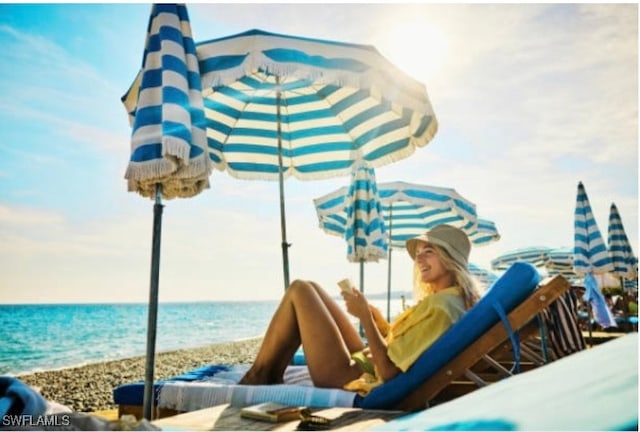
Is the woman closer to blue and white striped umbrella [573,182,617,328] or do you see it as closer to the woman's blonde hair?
the woman's blonde hair

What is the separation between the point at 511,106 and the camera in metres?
4.13

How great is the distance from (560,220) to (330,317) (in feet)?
26.3

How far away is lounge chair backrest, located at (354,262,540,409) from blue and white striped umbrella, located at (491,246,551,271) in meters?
14.5

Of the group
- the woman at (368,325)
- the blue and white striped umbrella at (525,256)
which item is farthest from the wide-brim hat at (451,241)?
the blue and white striped umbrella at (525,256)

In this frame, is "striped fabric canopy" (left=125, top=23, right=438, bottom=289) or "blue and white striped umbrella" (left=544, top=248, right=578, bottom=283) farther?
"blue and white striped umbrella" (left=544, top=248, right=578, bottom=283)

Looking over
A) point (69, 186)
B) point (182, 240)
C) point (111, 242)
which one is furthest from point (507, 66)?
point (111, 242)

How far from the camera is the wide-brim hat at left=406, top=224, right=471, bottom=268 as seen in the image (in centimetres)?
302

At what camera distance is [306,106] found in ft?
17.6

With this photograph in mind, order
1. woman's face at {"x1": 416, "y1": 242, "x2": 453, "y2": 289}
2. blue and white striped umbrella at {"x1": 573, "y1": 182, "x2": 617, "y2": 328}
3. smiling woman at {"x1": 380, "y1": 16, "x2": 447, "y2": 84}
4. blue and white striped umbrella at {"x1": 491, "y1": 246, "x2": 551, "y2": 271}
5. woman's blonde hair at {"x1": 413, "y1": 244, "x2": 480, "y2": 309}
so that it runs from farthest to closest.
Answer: blue and white striped umbrella at {"x1": 491, "y1": 246, "x2": 551, "y2": 271} → blue and white striped umbrella at {"x1": 573, "y1": 182, "x2": 617, "y2": 328} → smiling woman at {"x1": 380, "y1": 16, "x2": 447, "y2": 84} → woman's face at {"x1": 416, "y1": 242, "x2": 453, "y2": 289} → woman's blonde hair at {"x1": 413, "y1": 244, "x2": 480, "y2": 309}

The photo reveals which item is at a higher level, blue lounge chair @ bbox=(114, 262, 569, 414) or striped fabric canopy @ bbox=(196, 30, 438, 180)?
striped fabric canopy @ bbox=(196, 30, 438, 180)

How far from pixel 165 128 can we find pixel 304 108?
2.89 meters

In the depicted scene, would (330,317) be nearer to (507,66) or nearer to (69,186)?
(507,66)

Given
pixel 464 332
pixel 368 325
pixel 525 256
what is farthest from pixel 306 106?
pixel 525 256

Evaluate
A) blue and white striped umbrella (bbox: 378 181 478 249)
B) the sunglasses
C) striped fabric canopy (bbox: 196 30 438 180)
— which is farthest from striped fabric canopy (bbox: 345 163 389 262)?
the sunglasses
